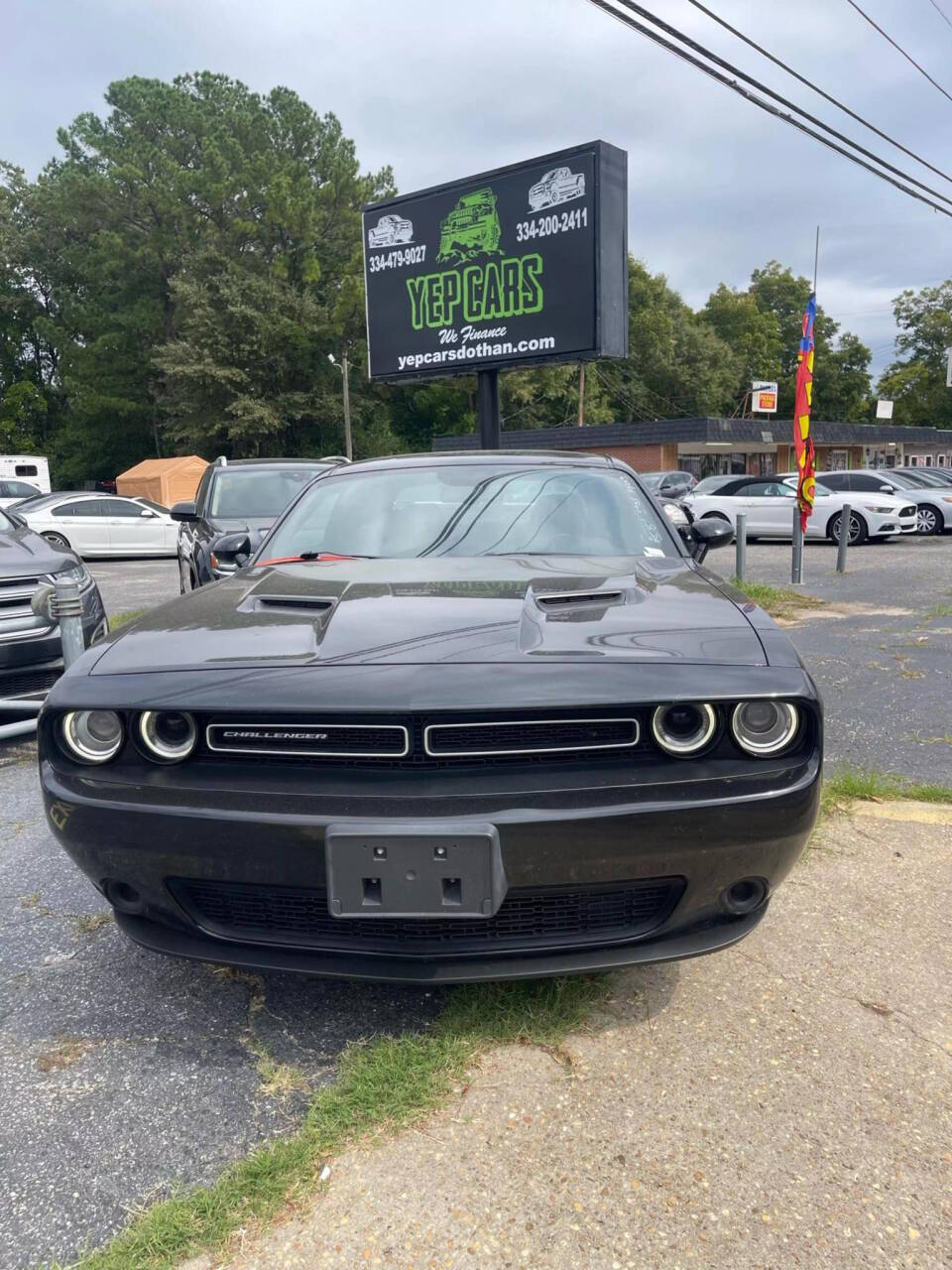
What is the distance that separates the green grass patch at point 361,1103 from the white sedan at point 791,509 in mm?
15522

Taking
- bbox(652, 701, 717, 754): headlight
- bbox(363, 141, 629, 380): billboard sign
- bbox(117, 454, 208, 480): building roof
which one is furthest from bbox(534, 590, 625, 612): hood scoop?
bbox(117, 454, 208, 480): building roof

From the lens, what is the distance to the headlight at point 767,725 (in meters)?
2.17

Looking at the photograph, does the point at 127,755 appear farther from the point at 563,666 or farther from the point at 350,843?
the point at 563,666

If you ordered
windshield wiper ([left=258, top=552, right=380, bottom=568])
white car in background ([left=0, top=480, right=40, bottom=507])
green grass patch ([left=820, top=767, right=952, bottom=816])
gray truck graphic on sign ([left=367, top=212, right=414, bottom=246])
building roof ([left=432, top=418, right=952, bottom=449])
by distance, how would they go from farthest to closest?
building roof ([left=432, top=418, right=952, bottom=449])
white car in background ([left=0, top=480, right=40, bottom=507])
gray truck graphic on sign ([left=367, top=212, right=414, bottom=246])
green grass patch ([left=820, top=767, right=952, bottom=816])
windshield wiper ([left=258, top=552, right=380, bottom=568])

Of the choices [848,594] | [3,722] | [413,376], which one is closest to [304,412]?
[413,376]

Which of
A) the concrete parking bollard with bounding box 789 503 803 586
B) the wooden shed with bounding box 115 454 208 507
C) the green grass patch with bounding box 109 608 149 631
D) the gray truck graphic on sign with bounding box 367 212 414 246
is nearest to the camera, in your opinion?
the green grass patch with bounding box 109 608 149 631

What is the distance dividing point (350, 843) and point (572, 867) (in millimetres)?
474

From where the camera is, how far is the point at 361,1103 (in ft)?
6.80

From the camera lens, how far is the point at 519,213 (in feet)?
40.3

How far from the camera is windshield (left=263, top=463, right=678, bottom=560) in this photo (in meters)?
3.41

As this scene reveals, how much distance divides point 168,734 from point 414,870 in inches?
27.4

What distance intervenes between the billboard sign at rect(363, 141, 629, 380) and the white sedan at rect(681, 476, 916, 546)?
19.5 feet

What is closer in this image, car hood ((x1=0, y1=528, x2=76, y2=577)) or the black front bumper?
the black front bumper

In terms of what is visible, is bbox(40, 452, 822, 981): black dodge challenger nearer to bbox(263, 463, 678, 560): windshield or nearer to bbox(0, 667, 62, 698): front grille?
bbox(263, 463, 678, 560): windshield
